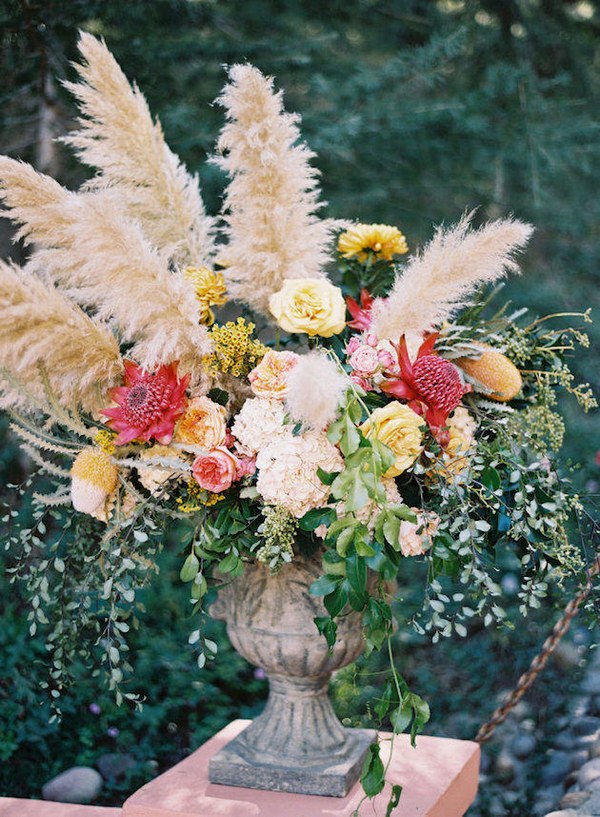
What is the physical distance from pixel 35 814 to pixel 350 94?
231cm

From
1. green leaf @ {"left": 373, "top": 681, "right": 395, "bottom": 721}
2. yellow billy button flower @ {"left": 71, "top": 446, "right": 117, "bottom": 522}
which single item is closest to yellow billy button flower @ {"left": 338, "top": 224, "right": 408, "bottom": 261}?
yellow billy button flower @ {"left": 71, "top": 446, "right": 117, "bottom": 522}

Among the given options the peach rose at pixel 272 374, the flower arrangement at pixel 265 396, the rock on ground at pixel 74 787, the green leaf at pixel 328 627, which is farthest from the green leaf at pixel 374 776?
the rock on ground at pixel 74 787

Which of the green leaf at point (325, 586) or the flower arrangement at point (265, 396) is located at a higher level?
the flower arrangement at point (265, 396)

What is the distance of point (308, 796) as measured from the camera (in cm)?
135

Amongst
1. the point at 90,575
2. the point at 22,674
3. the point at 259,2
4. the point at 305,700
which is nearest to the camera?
the point at 90,575

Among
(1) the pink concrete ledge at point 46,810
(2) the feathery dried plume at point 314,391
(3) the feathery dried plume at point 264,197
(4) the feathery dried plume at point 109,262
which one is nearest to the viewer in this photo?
(2) the feathery dried plume at point 314,391

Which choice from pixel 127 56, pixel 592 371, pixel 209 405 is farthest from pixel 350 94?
pixel 209 405

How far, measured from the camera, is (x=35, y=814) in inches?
62.5

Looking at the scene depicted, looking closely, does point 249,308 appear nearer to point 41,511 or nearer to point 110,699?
point 41,511

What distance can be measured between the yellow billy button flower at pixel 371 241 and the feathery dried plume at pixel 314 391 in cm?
44

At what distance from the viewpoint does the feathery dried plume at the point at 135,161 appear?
4.36 feet

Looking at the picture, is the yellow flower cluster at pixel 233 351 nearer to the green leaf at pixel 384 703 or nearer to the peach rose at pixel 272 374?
the peach rose at pixel 272 374

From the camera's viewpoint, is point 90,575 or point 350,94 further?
point 350,94

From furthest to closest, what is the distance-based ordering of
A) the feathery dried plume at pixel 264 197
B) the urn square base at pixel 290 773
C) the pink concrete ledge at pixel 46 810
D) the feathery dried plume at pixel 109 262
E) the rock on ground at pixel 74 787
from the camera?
the rock on ground at pixel 74 787 < the pink concrete ledge at pixel 46 810 < the urn square base at pixel 290 773 < the feathery dried plume at pixel 264 197 < the feathery dried plume at pixel 109 262
